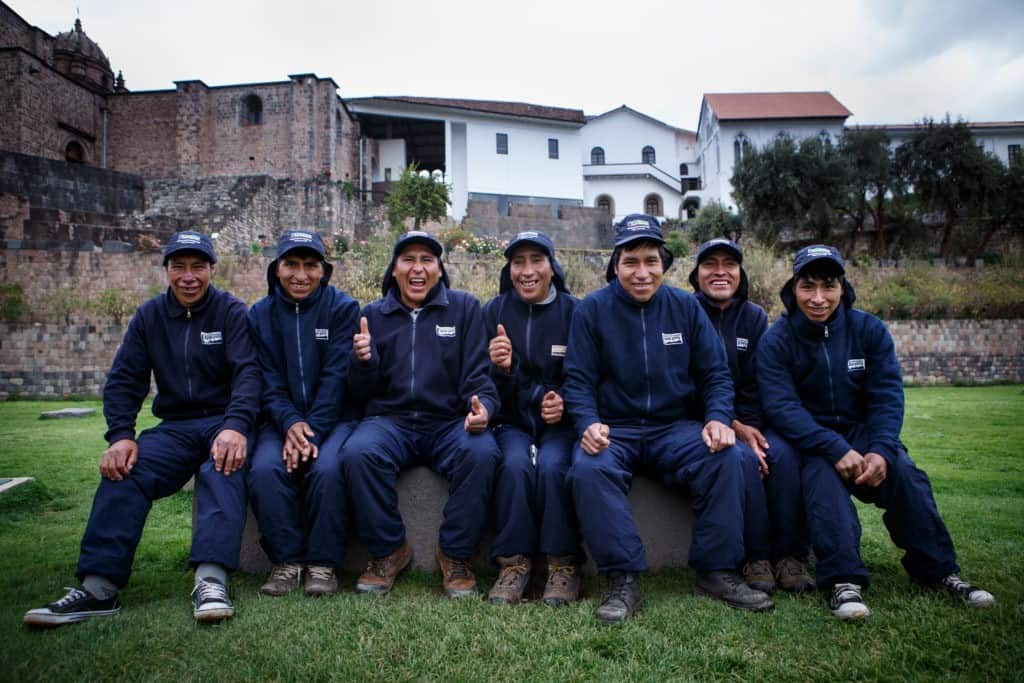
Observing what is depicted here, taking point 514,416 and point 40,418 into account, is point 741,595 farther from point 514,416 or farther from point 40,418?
point 40,418

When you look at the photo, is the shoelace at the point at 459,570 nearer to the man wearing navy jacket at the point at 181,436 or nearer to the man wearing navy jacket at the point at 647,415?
the man wearing navy jacket at the point at 647,415

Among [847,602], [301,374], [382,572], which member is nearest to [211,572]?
[382,572]

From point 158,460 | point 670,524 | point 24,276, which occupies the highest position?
point 24,276

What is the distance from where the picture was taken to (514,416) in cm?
411

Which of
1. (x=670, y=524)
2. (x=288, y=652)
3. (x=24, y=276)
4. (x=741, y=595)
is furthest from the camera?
(x=24, y=276)

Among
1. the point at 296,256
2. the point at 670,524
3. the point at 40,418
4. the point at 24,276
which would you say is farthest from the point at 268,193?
the point at 670,524

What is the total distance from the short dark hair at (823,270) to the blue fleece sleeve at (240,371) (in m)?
3.40

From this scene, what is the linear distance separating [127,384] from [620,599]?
3.09 m

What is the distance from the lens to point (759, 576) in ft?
11.1

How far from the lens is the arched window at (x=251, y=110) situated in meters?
32.0

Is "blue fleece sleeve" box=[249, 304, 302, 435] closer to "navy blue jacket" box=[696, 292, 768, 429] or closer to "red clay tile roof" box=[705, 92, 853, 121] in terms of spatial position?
"navy blue jacket" box=[696, 292, 768, 429]

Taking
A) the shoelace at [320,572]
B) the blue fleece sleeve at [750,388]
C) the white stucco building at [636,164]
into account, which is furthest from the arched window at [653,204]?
the shoelace at [320,572]

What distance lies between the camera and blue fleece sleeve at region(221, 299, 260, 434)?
3.69 m

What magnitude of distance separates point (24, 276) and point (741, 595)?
19.8 m
